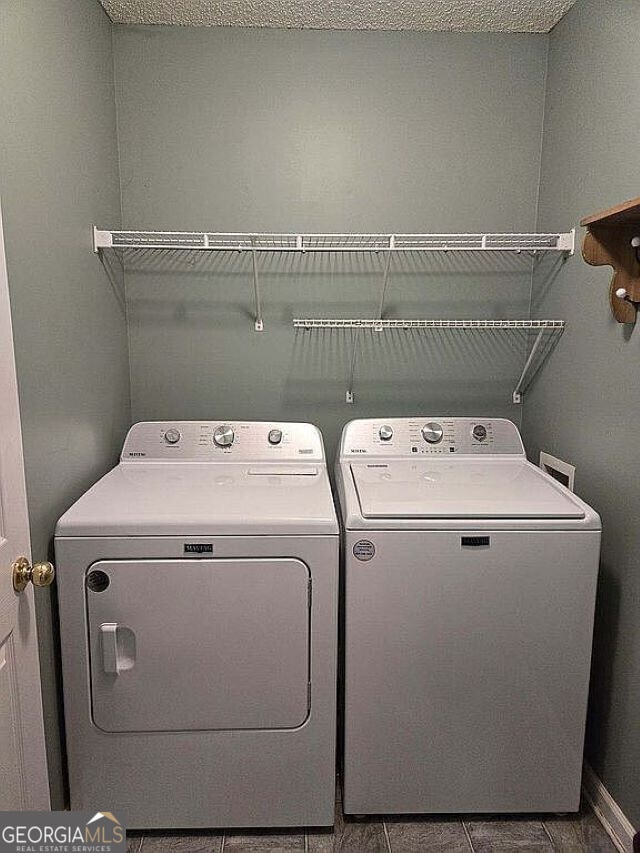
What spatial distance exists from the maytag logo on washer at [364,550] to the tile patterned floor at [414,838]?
0.83 m

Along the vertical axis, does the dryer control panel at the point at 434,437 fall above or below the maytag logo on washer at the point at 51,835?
above

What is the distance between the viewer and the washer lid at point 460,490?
1.62 m

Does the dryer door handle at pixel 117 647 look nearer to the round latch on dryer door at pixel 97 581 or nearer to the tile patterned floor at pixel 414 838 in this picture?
the round latch on dryer door at pixel 97 581

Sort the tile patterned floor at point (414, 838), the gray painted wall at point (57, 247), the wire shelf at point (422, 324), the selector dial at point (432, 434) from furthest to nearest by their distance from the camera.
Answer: the selector dial at point (432, 434), the wire shelf at point (422, 324), the tile patterned floor at point (414, 838), the gray painted wall at point (57, 247)

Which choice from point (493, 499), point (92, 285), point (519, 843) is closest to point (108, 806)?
point (519, 843)

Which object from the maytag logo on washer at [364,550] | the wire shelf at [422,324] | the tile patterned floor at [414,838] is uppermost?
the wire shelf at [422,324]

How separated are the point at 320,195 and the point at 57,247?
1.02 meters

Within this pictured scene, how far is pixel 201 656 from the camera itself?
63.5 inches

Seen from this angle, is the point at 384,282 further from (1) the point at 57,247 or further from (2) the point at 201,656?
(2) the point at 201,656

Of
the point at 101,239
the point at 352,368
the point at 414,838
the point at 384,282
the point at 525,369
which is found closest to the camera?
the point at 414,838

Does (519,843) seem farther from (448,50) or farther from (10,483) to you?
(448,50)

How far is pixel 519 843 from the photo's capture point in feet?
5.54

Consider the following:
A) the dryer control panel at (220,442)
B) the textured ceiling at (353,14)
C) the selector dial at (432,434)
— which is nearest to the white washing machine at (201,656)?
the dryer control panel at (220,442)

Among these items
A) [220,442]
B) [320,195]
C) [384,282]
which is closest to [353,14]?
[320,195]
